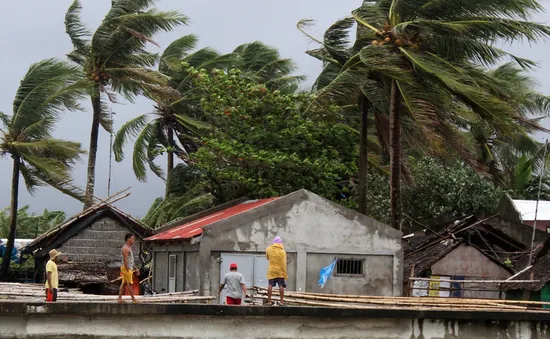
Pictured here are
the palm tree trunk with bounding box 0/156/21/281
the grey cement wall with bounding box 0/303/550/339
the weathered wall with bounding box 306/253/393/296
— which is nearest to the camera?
the grey cement wall with bounding box 0/303/550/339

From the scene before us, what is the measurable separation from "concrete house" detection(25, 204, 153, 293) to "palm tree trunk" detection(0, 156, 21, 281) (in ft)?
7.10

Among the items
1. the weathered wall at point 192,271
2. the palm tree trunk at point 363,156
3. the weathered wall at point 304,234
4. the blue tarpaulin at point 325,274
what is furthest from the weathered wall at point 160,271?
the palm tree trunk at point 363,156

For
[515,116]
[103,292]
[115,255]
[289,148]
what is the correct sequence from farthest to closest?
[289,148] < [115,255] < [103,292] < [515,116]

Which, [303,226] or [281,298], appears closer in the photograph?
[281,298]

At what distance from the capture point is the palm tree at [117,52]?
36.1m

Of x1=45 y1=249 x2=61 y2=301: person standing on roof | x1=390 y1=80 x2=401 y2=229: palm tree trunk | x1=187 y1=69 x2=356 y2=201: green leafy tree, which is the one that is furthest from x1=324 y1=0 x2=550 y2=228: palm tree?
x1=45 y1=249 x2=61 y2=301: person standing on roof

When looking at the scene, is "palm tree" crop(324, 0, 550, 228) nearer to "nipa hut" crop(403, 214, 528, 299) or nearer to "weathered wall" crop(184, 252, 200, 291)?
"nipa hut" crop(403, 214, 528, 299)

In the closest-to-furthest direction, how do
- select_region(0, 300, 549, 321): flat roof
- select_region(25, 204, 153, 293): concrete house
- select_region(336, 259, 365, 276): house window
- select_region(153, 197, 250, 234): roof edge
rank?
select_region(0, 300, 549, 321): flat roof, select_region(336, 259, 365, 276): house window, select_region(25, 204, 153, 293): concrete house, select_region(153, 197, 250, 234): roof edge

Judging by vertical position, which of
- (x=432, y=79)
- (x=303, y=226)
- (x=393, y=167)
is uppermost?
(x=432, y=79)

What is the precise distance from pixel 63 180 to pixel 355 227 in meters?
11.6

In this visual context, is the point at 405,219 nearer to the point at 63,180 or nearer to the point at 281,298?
the point at 63,180

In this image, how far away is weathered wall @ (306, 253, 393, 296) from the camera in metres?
26.6

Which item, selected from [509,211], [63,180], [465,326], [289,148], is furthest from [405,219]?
[465,326]

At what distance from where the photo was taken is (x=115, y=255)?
32.8m
